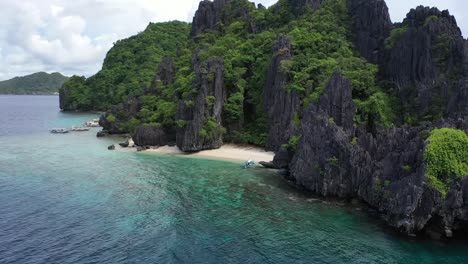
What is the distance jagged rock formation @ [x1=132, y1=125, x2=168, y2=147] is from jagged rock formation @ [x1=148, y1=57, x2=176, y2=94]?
23.8 m

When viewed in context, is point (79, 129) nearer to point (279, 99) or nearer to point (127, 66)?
point (279, 99)

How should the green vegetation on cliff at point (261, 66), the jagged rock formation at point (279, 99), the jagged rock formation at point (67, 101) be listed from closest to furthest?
1. the green vegetation on cliff at point (261, 66)
2. the jagged rock formation at point (279, 99)
3. the jagged rock formation at point (67, 101)

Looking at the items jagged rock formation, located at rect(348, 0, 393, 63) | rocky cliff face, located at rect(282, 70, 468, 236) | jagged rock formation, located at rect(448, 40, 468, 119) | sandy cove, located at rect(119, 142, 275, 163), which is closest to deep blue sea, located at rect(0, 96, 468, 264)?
rocky cliff face, located at rect(282, 70, 468, 236)

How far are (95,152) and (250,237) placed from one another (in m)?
48.9

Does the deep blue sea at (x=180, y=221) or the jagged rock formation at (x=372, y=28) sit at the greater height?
the jagged rock formation at (x=372, y=28)

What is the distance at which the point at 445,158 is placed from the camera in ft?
131

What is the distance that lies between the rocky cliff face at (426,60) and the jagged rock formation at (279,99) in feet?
57.6

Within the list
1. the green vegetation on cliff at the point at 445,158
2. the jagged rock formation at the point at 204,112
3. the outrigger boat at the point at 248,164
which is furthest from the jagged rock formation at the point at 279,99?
the green vegetation on cliff at the point at 445,158

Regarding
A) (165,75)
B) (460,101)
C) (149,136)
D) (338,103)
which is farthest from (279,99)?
(165,75)

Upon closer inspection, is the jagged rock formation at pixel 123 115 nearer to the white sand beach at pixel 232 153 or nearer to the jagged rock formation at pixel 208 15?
the white sand beach at pixel 232 153

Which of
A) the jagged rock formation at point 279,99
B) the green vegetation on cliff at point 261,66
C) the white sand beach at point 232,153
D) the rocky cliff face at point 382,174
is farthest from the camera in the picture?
the jagged rock formation at point 279,99

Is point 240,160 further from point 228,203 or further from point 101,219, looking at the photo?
point 101,219

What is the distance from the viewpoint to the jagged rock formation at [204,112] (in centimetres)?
7550

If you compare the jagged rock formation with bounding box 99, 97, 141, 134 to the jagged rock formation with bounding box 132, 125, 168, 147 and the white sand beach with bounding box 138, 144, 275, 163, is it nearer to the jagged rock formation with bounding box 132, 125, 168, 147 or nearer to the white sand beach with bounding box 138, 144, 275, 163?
the jagged rock formation with bounding box 132, 125, 168, 147
